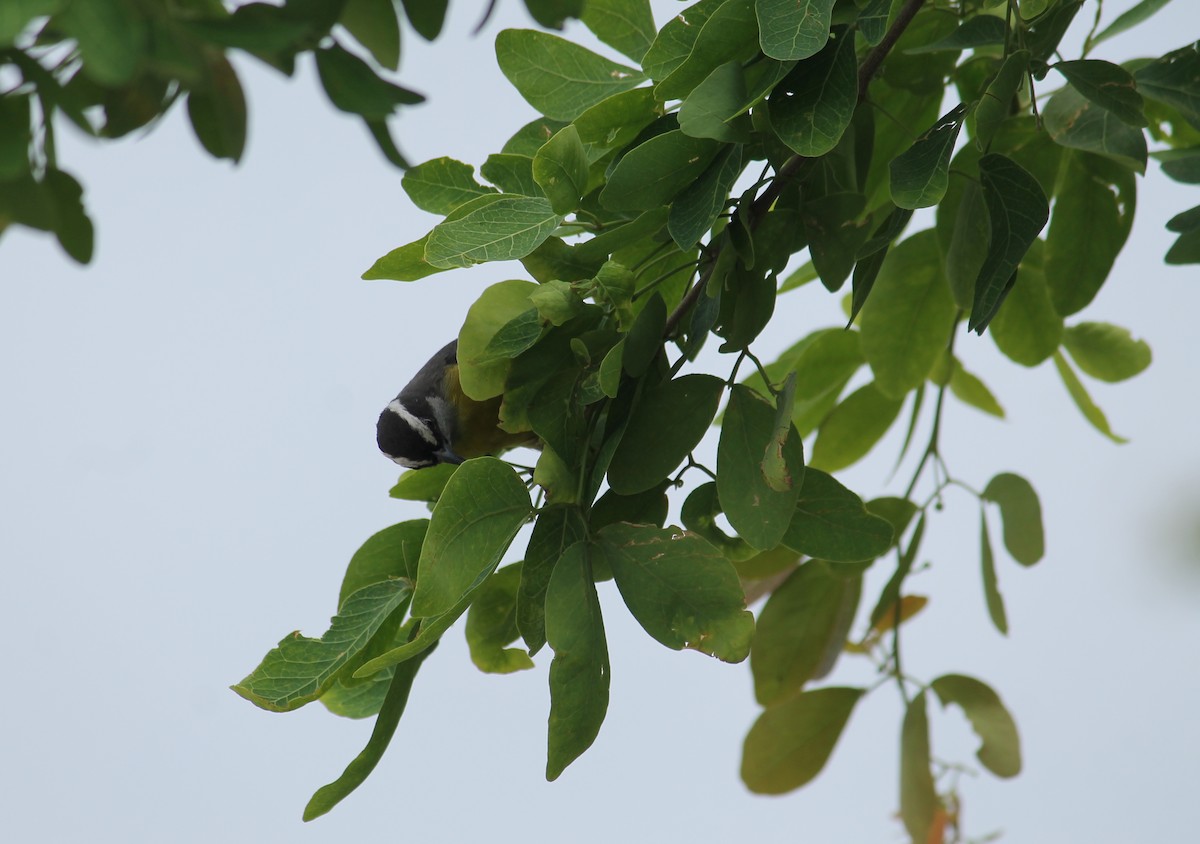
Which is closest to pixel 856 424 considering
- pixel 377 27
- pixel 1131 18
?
pixel 1131 18

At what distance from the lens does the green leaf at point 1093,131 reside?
2.50ft

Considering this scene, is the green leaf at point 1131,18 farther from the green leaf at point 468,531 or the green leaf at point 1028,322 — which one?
the green leaf at point 468,531

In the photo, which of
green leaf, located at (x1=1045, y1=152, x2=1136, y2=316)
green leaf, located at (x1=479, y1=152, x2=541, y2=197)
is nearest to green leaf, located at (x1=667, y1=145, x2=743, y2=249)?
green leaf, located at (x1=479, y1=152, x2=541, y2=197)

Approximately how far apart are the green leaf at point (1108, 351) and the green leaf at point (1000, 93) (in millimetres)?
545

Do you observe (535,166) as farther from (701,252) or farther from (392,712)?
(392,712)

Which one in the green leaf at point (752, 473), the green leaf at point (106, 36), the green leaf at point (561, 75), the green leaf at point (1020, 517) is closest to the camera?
the green leaf at point (106, 36)

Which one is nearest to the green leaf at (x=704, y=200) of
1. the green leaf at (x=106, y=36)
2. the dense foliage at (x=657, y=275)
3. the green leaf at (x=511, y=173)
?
the dense foliage at (x=657, y=275)

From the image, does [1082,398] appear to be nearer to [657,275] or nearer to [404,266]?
[657,275]

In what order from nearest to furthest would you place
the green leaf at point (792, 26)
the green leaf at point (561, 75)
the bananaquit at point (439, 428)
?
1. the green leaf at point (792, 26)
2. the green leaf at point (561, 75)
3. the bananaquit at point (439, 428)

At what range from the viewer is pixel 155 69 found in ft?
1.31

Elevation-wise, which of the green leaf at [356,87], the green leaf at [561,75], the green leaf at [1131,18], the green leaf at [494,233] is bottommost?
the green leaf at [356,87]

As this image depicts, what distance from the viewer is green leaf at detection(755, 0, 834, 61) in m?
0.58

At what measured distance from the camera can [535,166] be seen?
65cm

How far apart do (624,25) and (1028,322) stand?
20.0 inches
